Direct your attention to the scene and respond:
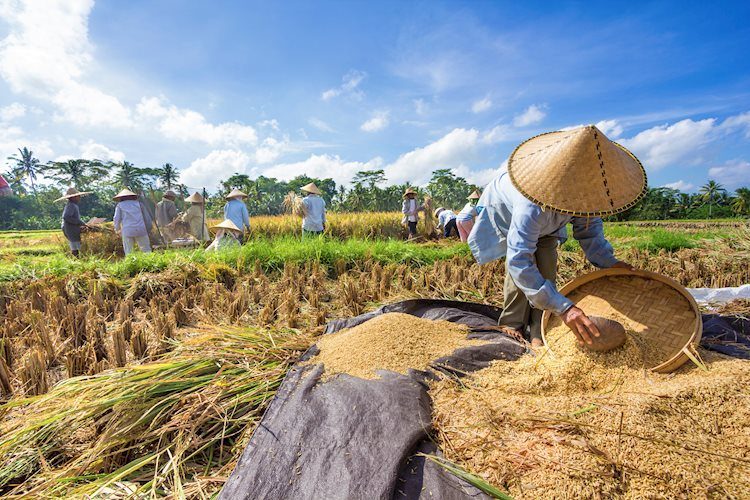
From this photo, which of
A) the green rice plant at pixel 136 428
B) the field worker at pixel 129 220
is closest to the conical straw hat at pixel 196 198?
the field worker at pixel 129 220

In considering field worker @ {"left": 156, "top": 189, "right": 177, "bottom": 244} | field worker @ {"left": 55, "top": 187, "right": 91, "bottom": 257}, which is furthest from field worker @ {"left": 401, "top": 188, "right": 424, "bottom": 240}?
field worker @ {"left": 55, "top": 187, "right": 91, "bottom": 257}

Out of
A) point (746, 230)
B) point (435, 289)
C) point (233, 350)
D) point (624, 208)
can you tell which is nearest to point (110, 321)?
point (233, 350)

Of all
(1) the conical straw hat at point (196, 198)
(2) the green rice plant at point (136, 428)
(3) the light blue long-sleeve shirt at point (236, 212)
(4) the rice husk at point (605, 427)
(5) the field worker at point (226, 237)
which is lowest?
(2) the green rice plant at point (136, 428)

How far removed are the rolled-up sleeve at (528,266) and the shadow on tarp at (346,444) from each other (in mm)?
498

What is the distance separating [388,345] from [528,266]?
0.85 metres

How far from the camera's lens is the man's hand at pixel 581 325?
5.25 ft

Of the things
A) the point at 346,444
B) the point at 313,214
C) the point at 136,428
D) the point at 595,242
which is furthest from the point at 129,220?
the point at 595,242

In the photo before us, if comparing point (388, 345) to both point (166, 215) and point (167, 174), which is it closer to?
point (166, 215)

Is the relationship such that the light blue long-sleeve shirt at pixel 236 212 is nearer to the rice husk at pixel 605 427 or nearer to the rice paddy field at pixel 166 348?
the rice paddy field at pixel 166 348

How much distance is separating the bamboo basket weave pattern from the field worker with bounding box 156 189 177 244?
26.0ft

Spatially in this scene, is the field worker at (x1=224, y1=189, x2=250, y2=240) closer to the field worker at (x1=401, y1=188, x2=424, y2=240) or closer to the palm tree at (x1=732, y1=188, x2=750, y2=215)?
the field worker at (x1=401, y1=188, x2=424, y2=240)

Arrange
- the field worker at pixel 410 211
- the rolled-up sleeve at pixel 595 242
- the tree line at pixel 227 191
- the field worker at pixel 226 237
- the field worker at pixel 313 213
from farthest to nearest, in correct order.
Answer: the tree line at pixel 227 191 < the field worker at pixel 410 211 < the field worker at pixel 313 213 < the field worker at pixel 226 237 < the rolled-up sleeve at pixel 595 242

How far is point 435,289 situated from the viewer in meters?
3.86

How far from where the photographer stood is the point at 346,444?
1.29 meters
